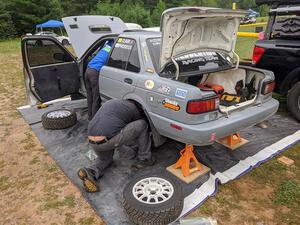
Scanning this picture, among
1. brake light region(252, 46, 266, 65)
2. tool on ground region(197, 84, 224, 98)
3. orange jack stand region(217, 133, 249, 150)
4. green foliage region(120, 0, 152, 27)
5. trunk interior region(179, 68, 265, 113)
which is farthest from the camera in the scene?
green foliage region(120, 0, 152, 27)

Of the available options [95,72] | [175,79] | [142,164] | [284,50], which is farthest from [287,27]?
[142,164]

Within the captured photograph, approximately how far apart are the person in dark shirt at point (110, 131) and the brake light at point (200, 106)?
0.72 meters

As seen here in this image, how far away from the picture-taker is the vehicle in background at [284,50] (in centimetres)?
477

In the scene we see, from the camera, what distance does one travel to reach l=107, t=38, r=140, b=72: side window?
386 cm

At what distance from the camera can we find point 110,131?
123 inches

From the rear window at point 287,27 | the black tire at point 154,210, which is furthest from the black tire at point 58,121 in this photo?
the rear window at point 287,27

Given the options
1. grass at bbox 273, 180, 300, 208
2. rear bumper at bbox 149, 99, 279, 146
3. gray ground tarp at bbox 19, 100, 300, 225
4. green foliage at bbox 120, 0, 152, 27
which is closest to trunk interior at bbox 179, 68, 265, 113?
rear bumper at bbox 149, 99, 279, 146

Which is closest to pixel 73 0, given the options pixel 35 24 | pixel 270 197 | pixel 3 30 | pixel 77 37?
pixel 35 24

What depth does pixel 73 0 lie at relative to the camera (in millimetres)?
47562

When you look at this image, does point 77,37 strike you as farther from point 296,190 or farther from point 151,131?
point 296,190

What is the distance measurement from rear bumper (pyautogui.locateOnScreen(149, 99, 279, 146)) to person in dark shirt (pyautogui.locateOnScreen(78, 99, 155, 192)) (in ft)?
0.77

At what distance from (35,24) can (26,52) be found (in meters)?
31.5

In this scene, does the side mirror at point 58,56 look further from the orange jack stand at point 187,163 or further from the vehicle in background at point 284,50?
the vehicle in background at point 284,50

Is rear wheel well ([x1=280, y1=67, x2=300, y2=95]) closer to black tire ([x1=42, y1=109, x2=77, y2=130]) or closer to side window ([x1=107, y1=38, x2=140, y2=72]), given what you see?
side window ([x1=107, y1=38, x2=140, y2=72])
